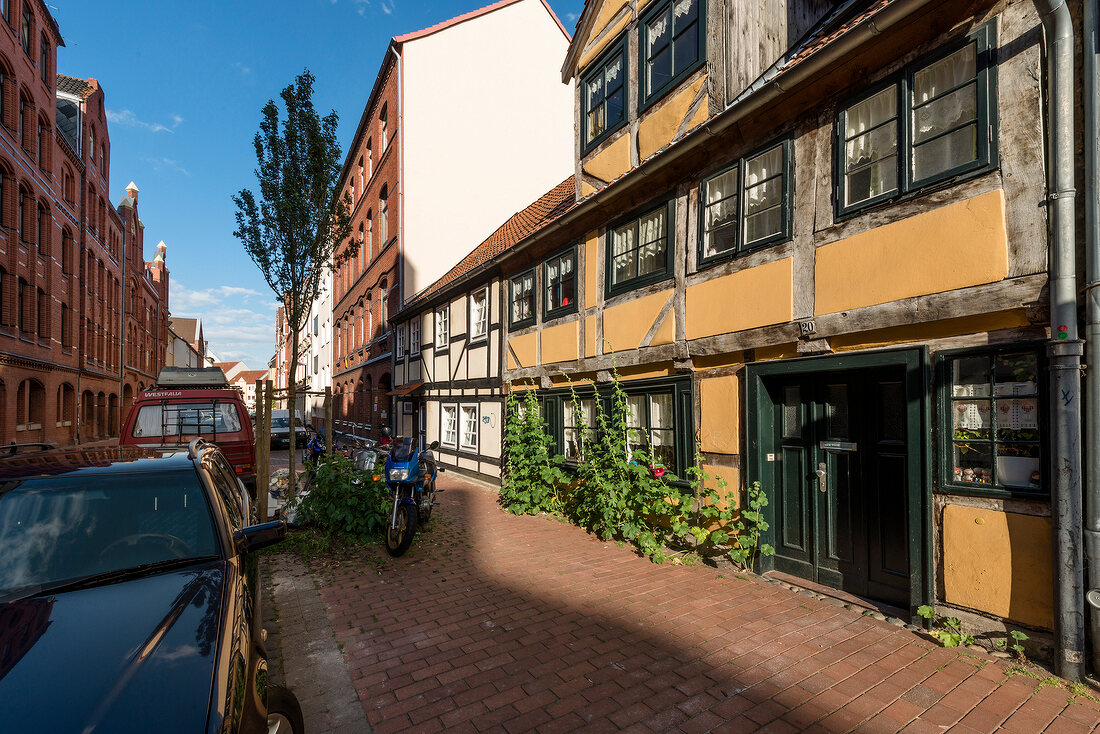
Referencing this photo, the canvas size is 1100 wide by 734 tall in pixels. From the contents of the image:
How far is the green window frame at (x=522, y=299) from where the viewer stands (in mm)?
10094

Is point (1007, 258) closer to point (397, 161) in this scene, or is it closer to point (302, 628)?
point (302, 628)

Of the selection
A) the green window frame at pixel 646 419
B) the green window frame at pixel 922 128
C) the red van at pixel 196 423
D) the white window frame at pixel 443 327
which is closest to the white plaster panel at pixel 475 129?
the white window frame at pixel 443 327

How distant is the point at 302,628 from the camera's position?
4.35 meters

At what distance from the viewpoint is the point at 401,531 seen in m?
6.33

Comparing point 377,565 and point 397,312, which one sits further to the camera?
point 397,312

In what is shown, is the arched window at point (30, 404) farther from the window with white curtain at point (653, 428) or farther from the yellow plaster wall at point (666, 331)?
the yellow plaster wall at point (666, 331)

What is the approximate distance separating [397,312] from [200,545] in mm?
15783

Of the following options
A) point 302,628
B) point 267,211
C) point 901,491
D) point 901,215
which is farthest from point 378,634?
point 267,211

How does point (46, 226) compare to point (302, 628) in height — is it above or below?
above

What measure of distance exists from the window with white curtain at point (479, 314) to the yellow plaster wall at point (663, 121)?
18.4 ft

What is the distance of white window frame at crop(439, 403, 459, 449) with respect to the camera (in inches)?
538

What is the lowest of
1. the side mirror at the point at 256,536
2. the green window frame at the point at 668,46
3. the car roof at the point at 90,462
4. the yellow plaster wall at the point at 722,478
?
the yellow plaster wall at the point at 722,478

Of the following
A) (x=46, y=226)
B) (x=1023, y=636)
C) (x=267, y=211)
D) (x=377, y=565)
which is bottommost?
(x=377, y=565)

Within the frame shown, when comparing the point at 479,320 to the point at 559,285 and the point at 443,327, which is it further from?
the point at 559,285
